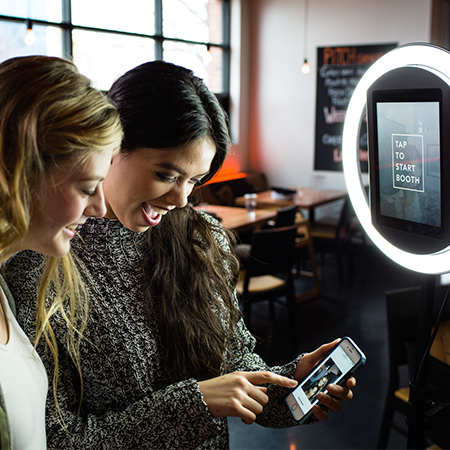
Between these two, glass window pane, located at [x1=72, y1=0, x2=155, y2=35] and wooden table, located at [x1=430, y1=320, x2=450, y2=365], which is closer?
wooden table, located at [x1=430, y1=320, x2=450, y2=365]

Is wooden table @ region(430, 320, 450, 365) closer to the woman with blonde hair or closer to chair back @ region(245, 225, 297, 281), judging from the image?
chair back @ region(245, 225, 297, 281)

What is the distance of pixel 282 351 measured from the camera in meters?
3.27

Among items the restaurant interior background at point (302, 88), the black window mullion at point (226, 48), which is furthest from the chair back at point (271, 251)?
the black window mullion at point (226, 48)

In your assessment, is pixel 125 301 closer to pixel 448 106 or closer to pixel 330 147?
pixel 448 106

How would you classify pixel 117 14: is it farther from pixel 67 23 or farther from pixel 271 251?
pixel 271 251

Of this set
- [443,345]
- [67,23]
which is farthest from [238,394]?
[67,23]

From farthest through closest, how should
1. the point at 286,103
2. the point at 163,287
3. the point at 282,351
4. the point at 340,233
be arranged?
the point at 286,103, the point at 340,233, the point at 282,351, the point at 163,287

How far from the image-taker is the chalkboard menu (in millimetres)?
5711

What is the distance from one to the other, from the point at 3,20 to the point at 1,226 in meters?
3.84

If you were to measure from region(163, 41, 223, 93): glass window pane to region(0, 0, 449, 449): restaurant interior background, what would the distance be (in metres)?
0.22

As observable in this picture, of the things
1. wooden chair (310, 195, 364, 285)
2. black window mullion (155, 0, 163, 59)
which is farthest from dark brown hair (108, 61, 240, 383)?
black window mullion (155, 0, 163, 59)

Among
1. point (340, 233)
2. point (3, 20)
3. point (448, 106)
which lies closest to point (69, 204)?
point (448, 106)

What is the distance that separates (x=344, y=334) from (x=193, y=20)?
4.09 m

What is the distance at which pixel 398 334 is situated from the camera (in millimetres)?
2018
